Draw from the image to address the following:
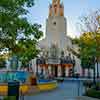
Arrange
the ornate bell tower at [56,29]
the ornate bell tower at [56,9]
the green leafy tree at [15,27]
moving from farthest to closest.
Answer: the ornate bell tower at [56,9] < the ornate bell tower at [56,29] < the green leafy tree at [15,27]

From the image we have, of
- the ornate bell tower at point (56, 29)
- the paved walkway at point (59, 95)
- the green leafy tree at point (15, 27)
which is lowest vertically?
the paved walkway at point (59, 95)

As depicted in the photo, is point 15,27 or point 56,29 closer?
point 15,27

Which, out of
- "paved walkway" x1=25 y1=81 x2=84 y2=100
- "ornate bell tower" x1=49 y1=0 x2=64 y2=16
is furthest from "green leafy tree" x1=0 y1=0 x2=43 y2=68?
"ornate bell tower" x1=49 y1=0 x2=64 y2=16

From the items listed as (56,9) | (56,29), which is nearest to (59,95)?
(56,29)

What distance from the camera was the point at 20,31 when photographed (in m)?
12.4

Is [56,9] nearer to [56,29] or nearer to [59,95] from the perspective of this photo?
[56,29]

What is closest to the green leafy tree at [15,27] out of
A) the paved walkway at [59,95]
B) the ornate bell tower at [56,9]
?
the paved walkway at [59,95]

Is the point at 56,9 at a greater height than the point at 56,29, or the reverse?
the point at 56,9

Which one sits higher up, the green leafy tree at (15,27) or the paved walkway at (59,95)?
the green leafy tree at (15,27)

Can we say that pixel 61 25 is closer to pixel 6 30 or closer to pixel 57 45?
pixel 57 45

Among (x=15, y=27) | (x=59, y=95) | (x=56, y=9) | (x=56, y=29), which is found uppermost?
(x=56, y=9)

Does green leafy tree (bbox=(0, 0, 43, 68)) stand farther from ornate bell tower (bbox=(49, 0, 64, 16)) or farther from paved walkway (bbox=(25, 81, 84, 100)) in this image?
ornate bell tower (bbox=(49, 0, 64, 16))

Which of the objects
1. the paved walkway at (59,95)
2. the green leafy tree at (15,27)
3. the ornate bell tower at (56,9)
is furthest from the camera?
the ornate bell tower at (56,9)

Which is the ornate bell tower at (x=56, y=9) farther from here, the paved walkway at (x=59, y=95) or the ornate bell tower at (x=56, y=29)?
the paved walkway at (x=59, y=95)
